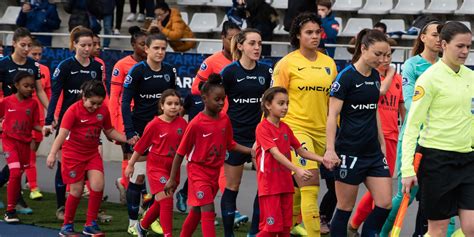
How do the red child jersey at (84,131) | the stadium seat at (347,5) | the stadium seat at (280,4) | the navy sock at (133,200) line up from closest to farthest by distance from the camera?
the red child jersey at (84,131)
the navy sock at (133,200)
the stadium seat at (347,5)
the stadium seat at (280,4)

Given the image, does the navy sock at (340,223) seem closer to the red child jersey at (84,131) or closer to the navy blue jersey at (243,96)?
the navy blue jersey at (243,96)

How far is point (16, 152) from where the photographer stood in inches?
519

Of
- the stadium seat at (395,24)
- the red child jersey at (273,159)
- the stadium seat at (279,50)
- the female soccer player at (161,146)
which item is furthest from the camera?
the stadium seat at (395,24)

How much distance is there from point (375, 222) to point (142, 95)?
10.1ft

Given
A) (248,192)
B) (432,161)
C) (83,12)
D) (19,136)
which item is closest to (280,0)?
(83,12)

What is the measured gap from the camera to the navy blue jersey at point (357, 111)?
396 inches

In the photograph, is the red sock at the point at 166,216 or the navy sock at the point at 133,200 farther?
the navy sock at the point at 133,200

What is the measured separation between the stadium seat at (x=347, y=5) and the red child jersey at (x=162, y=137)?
401 inches

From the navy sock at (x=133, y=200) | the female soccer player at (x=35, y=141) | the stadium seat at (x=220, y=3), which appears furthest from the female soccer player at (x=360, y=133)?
the stadium seat at (x=220, y=3)

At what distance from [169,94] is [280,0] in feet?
35.2

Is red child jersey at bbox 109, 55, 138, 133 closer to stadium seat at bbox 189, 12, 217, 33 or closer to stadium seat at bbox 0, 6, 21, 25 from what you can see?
stadium seat at bbox 189, 12, 217, 33

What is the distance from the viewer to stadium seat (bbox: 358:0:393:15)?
68.9 feet

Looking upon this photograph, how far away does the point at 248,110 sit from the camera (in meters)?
11.5

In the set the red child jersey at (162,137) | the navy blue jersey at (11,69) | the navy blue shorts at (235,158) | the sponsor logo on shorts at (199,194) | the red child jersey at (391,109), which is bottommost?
the sponsor logo on shorts at (199,194)
